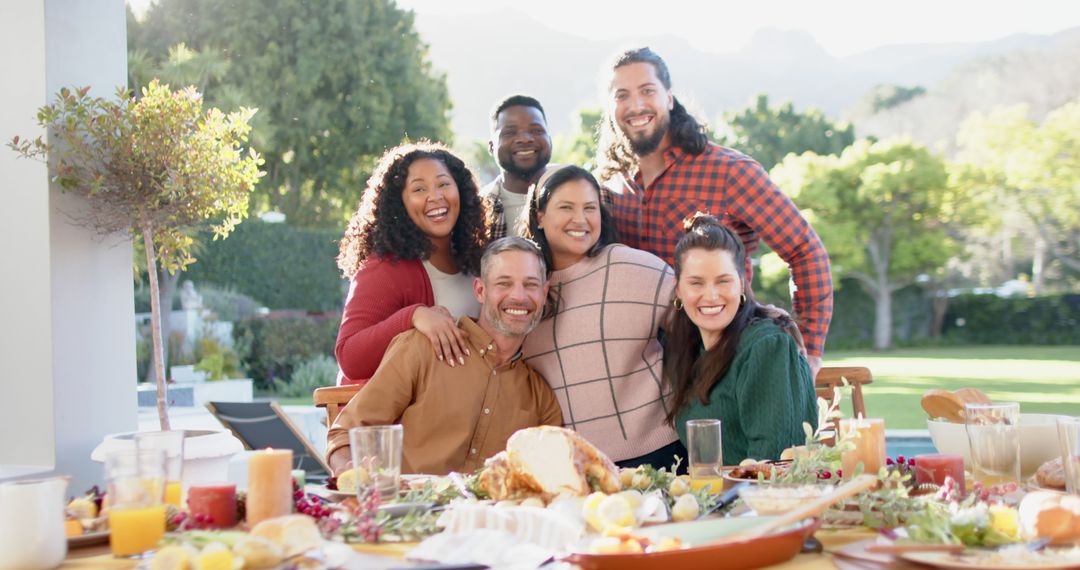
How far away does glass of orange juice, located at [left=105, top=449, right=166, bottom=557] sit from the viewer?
1618 mm

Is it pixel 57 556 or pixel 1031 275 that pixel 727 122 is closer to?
pixel 1031 275

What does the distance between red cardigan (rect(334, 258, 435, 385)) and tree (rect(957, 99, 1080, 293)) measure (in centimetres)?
3157

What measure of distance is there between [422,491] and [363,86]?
23.4 metres

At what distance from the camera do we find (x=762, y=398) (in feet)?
8.68

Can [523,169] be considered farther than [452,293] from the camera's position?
Yes

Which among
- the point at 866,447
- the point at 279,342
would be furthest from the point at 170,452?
the point at 279,342

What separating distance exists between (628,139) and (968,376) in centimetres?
2150

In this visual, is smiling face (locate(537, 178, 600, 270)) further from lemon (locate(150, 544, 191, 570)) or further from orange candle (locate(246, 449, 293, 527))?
lemon (locate(150, 544, 191, 570))

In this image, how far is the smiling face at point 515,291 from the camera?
2.95m

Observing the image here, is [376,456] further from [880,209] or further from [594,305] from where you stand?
[880,209]

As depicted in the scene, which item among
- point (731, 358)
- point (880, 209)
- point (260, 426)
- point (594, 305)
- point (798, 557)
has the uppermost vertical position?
point (880, 209)

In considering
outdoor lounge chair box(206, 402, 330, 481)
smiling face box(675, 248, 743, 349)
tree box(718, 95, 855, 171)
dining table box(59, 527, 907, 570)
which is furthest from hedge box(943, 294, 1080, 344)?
dining table box(59, 527, 907, 570)

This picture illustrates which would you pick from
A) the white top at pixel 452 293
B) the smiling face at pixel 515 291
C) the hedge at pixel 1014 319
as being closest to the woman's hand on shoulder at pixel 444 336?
the smiling face at pixel 515 291

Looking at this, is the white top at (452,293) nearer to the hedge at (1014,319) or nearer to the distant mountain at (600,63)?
the hedge at (1014,319)
